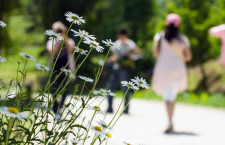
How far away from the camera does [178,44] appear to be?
7891 millimetres

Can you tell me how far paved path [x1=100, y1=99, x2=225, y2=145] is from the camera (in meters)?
6.85

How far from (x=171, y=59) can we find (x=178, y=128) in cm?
138

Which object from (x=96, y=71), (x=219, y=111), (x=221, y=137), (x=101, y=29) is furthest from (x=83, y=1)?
(x=96, y=71)

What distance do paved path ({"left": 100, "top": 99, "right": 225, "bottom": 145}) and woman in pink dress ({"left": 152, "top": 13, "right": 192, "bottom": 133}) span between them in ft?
1.69

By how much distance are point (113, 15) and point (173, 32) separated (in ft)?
58.7

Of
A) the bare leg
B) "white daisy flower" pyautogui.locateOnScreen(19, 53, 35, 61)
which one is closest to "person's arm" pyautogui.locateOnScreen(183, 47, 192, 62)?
the bare leg

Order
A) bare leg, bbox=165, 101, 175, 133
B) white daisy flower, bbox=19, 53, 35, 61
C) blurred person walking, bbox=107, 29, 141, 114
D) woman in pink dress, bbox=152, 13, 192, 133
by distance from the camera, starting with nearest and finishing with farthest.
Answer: white daisy flower, bbox=19, 53, 35, 61 < bare leg, bbox=165, 101, 175, 133 < woman in pink dress, bbox=152, 13, 192, 133 < blurred person walking, bbox=107, 29, 141, 114

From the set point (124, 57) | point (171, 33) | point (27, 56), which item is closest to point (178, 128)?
point (171, 33)

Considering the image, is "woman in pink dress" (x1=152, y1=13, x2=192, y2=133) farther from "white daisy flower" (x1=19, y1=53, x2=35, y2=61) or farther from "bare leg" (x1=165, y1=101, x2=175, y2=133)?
"white daisy flower" (x1=19, y1=53, x2=35, y2=61)

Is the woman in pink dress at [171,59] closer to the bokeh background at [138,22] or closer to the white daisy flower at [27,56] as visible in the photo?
the white daisy flower at [27,56]

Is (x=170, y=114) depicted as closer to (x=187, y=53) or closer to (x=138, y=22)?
(x=187, y=53)

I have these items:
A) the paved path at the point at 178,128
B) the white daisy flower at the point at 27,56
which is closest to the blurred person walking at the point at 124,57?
the paved path at the point at 178,128

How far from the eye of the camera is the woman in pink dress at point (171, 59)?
25.9 feet

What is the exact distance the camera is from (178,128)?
8.53 meters
